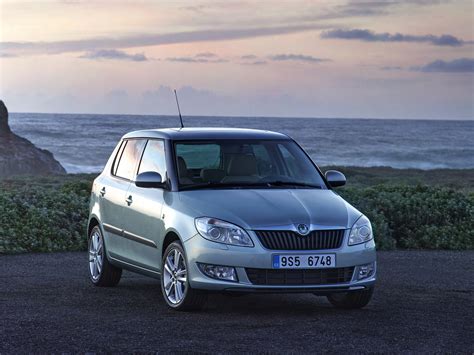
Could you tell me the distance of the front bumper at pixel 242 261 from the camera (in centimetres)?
923

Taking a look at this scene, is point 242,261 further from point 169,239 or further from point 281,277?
point 169,239

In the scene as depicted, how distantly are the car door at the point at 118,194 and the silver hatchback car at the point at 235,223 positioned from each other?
0.02m

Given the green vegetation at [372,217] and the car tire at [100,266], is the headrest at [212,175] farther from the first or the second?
the green vegetation at [372,217]

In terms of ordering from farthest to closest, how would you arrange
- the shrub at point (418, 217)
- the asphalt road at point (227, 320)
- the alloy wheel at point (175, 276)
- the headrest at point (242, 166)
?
1. the shrub at point (418, 217)
2. the headrest at point (242, 166)
3. the alloy wheel at point (175, 276)
4. the asphalt road at point (227, 320)

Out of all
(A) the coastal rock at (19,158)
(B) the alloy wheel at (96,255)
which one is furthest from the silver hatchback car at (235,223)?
(A) the coastal rock at (19,158)

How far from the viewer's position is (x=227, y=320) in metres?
9.27

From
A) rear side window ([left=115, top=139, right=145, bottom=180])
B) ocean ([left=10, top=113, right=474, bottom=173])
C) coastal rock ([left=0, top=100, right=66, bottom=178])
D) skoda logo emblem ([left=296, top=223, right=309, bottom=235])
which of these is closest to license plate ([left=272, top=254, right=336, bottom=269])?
skoda logo emblem ([left=296, top=223, right=309, bottom=235])

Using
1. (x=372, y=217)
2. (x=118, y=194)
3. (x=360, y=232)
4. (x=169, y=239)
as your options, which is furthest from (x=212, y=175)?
(x=372, y=217)

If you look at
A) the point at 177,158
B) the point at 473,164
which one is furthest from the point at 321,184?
the point at 473,164

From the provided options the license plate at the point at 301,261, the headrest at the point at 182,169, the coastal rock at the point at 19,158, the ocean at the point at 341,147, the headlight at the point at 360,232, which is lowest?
the ocean at the point at 341,147

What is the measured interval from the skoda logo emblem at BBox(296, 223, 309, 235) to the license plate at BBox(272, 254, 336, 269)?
21 cm

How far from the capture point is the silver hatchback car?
30.5ft

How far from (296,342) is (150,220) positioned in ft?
9.05

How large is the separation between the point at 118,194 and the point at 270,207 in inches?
97.2
